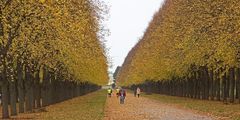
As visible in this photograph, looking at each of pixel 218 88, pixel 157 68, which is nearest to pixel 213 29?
pixel 218 88

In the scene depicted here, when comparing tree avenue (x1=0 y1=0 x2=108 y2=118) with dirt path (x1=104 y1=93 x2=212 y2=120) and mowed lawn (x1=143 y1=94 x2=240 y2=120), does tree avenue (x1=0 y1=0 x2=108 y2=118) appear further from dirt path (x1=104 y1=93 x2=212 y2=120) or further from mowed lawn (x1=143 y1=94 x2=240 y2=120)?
mowed lawn (x1=143 y1=94 x2=240 y2=120)

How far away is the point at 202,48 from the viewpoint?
43000mm

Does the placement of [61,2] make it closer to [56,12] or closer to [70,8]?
[56,12]

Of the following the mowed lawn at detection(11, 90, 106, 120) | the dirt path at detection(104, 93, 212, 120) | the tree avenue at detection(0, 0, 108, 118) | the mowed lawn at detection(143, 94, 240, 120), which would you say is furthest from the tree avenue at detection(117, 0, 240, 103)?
the mowed lawn at detection(11, 90, 106, 120)

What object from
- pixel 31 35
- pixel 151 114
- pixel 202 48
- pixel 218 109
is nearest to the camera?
pixel 31 35

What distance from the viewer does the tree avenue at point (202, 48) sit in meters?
33.6

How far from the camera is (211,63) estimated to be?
4691 centimetres

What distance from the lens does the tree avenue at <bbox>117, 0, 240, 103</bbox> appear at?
33.6 m

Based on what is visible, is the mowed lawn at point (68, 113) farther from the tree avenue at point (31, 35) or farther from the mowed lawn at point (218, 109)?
the mowed lawn at point (218, 109)

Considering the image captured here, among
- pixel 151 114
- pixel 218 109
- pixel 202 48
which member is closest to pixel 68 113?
pixel 151 114

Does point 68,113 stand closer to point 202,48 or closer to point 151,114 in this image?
point 151,114

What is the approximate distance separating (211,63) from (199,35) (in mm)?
8620

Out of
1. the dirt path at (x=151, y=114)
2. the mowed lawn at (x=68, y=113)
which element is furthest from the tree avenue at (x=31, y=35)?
the dirt path at (x=151, y=114)

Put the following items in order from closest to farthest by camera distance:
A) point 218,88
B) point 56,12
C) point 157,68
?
point 56,12
point 218,88
point 157,68
